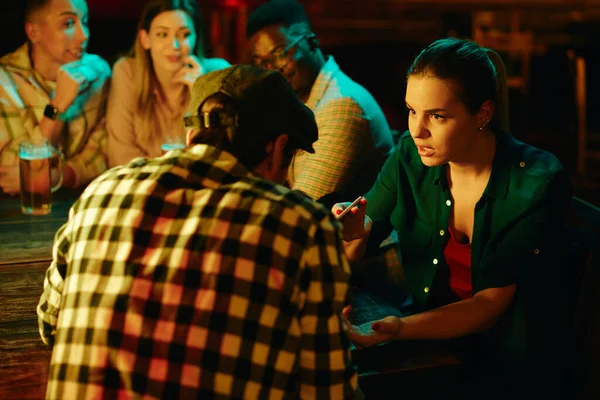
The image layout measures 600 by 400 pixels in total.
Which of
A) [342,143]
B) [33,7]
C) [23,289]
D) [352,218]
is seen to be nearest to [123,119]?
[33,7]

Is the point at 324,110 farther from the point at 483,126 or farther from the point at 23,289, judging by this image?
the point at 23,289

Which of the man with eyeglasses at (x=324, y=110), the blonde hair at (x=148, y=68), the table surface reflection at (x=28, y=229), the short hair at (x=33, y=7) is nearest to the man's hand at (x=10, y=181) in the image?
the table surface reflection at (x=28, y=229)

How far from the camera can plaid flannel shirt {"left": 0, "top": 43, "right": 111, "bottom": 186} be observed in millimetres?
3027

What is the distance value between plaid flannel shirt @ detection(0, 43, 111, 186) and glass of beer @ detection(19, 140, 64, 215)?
0.44 meters

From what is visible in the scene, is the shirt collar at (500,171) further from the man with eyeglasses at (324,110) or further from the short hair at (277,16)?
the short hair at (277,16)

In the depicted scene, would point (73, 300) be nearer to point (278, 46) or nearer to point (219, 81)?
point (219, 81)

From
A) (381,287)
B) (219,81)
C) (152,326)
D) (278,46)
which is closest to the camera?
(152,326)

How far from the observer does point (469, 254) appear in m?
1.94

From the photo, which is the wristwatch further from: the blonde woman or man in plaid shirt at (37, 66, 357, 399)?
man in plaid shirt at (37, 66, 357, 399)

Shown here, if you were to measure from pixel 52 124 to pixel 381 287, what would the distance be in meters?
1.59

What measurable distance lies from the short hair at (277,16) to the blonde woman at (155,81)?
521 millimetres

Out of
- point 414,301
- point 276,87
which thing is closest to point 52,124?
point 414,301

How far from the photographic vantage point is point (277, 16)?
2.64 meters

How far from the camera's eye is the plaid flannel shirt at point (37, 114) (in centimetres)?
303
